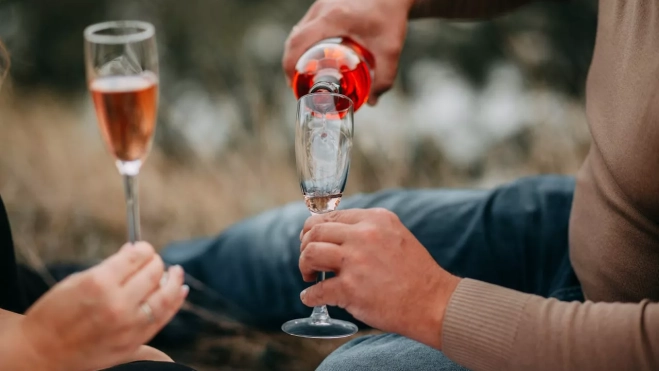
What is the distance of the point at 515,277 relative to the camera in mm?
1322

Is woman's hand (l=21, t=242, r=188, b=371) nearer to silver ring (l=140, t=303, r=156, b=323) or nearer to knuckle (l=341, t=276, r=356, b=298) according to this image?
silver ring (l=140, t=303, r=156, b=323)

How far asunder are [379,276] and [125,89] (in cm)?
32

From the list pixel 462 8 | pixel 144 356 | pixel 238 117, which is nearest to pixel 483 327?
pixel 144 356

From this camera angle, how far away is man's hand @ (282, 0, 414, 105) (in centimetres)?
121

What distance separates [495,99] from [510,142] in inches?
3.8

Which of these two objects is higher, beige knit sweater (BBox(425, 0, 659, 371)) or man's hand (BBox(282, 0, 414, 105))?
man's hand (BBox(282, 0, 414, 105))

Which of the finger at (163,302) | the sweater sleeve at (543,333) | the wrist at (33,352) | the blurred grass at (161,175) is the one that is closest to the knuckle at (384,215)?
the sweater sleeve at (543,333)

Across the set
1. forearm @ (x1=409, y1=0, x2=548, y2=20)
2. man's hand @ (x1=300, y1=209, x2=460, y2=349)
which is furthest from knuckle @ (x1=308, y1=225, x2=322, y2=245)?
forearm @ (x1=409, y1=0, x2=548, y2=20)

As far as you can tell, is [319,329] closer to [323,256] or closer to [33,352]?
[323,256]

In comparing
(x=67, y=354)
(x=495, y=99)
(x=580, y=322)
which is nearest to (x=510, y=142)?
(x=495, y=99)

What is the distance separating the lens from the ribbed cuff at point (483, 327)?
2.81ft

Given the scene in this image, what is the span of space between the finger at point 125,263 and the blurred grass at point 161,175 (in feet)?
2.81

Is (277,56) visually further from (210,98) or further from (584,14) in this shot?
(584,14)

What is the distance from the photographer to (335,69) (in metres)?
1.15
